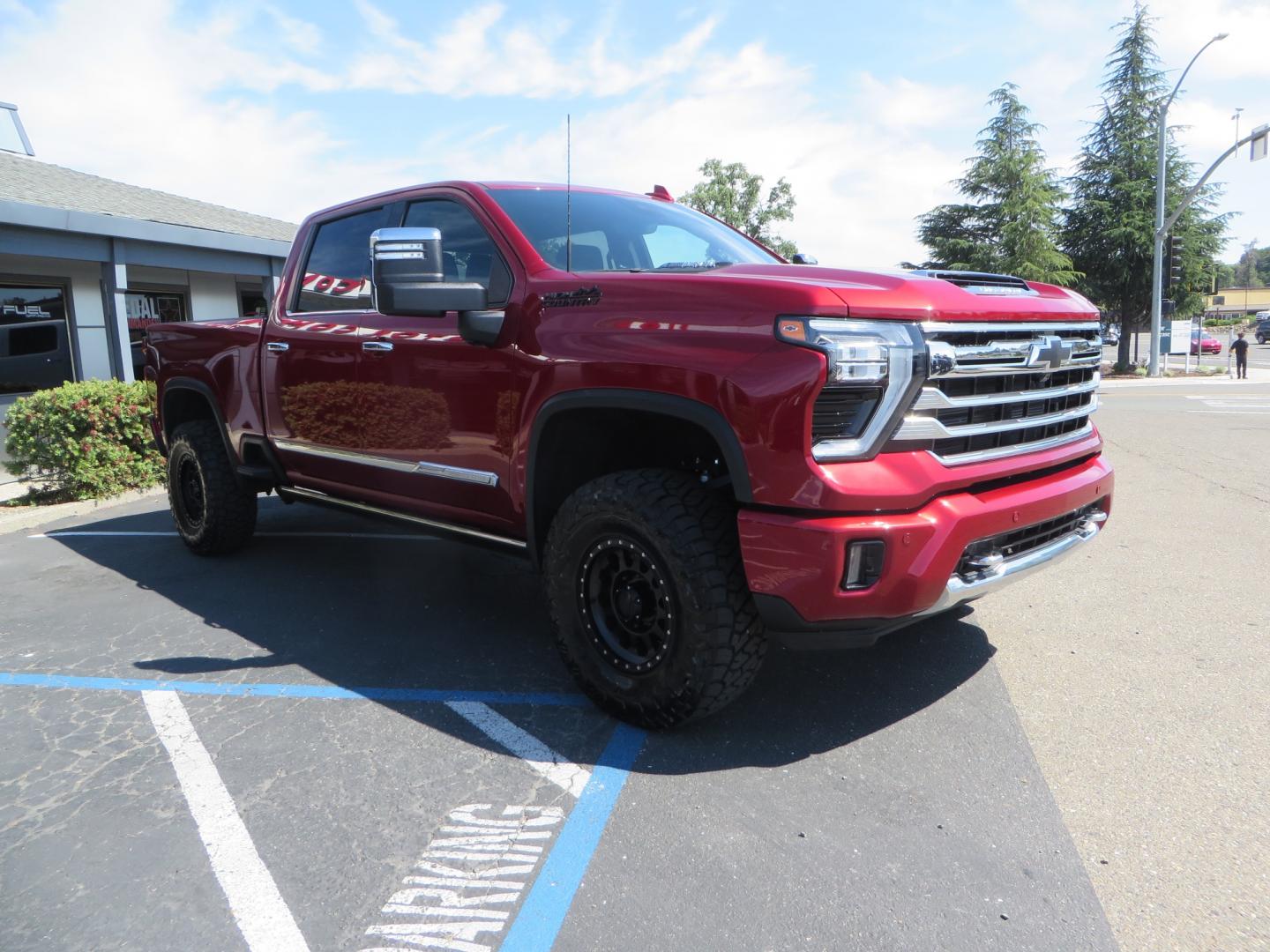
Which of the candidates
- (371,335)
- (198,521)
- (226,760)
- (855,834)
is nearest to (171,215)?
(198,521)

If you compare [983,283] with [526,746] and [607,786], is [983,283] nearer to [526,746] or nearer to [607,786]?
[607,786]

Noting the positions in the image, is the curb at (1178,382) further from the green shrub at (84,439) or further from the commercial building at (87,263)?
the green shrub at (84,439)

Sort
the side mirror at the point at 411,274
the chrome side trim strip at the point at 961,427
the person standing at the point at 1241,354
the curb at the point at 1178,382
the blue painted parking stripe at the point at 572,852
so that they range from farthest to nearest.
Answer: the person standing at the point at 1241,354
the curb at the point at 1178,382
the side mirror at the point at 411,274
the chrome side trim strip at the point at 961,427
the blue painted parking stripe at the point at 572,852

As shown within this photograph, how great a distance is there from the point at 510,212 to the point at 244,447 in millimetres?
2495

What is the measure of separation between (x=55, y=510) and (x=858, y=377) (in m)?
7.93

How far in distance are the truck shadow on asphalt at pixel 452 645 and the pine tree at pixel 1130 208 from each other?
30.6 meters

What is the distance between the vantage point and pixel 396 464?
162 inches

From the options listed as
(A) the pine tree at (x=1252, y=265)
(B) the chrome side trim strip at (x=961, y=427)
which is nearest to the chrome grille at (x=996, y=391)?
(B) the chrome side trim strip at (x=961, y=427)

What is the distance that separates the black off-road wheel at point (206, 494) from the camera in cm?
545

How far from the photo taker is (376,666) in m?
3.91

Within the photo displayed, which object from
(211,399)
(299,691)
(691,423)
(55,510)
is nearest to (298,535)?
(211,399)

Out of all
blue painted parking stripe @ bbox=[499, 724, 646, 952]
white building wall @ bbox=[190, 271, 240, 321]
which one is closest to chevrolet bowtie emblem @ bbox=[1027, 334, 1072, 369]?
blue painted parking stripe @ bbox=[499, 724, 646, 952]

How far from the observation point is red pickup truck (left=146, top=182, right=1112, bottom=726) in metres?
2.64

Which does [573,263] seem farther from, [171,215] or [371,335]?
[171,215]
